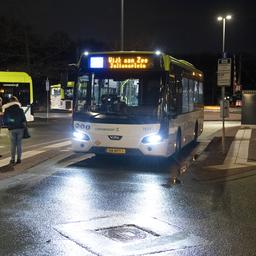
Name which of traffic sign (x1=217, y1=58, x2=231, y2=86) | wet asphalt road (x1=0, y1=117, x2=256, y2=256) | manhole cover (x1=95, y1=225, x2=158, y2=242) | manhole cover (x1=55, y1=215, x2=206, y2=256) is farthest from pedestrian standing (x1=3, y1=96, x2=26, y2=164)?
traffic sign (x1=217, y1=58, x2=231, y2=86)

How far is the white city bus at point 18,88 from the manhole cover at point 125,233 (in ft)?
81.1

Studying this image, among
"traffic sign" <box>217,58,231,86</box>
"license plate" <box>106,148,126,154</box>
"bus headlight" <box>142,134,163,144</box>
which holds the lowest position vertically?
"license plate" <box>106,148,126,154</box>

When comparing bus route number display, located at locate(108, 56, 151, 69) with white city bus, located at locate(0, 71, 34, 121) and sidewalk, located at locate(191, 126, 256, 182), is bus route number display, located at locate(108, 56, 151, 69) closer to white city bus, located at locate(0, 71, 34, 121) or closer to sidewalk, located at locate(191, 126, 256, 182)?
sidewalk, located at locate(191, 126, 256, 182)

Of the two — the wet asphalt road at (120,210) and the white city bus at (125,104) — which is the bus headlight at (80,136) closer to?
the white city bus at (125,104)

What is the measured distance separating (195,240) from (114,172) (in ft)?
19.6

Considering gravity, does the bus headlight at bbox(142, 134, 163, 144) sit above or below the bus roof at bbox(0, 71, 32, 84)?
below

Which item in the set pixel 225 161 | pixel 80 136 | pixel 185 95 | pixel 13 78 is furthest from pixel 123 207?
pixel 13 78

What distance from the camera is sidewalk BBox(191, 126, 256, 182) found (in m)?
12.6

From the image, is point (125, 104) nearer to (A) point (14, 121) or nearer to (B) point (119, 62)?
(B) point (119, 62)

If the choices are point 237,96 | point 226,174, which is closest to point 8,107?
point 226,174

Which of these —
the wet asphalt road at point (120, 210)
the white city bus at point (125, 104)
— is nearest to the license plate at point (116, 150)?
the white city bus at point (125, 104)

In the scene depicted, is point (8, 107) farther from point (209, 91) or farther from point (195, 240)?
point (209, 91)

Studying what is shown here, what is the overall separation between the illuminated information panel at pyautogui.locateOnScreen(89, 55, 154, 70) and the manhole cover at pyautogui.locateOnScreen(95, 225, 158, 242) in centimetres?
680

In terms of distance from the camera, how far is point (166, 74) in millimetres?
13453
